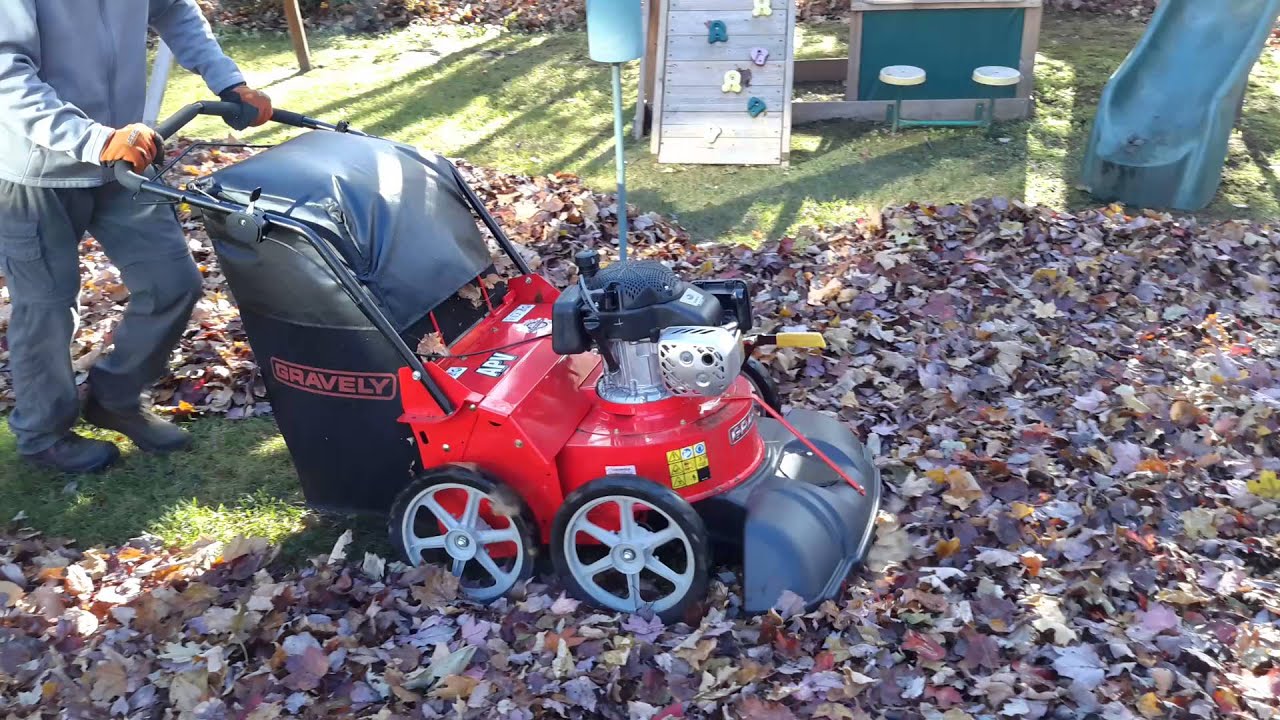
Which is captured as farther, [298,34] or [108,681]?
[298,34]

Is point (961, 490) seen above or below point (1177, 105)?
below

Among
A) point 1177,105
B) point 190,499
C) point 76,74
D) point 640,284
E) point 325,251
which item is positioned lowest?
point 190,499

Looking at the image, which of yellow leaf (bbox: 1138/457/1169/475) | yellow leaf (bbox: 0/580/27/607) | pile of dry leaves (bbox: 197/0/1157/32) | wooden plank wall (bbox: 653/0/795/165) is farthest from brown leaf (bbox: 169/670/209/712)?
pile of dry leaves (bbox: 197/0/1157/32)

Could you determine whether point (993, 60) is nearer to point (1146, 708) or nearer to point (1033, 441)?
point (1033, 441)

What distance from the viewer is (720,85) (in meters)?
7.52

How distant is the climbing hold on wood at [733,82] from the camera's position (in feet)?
24.4

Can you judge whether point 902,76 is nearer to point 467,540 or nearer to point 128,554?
point 467,540

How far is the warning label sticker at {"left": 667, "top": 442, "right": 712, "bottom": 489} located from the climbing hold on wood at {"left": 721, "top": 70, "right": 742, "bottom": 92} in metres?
4.92

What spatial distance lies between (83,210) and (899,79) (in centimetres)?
544

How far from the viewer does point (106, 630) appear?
312cm

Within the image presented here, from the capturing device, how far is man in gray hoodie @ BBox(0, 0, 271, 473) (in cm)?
312

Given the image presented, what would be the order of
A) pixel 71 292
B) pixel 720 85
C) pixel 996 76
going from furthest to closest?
1. pixel 720 85
2. pixel 996 76
3. pixel 71 292

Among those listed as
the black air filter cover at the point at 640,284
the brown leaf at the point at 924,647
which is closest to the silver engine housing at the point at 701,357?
the black air filter cover at the point at 640,284

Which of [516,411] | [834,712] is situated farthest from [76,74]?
[834,712]
